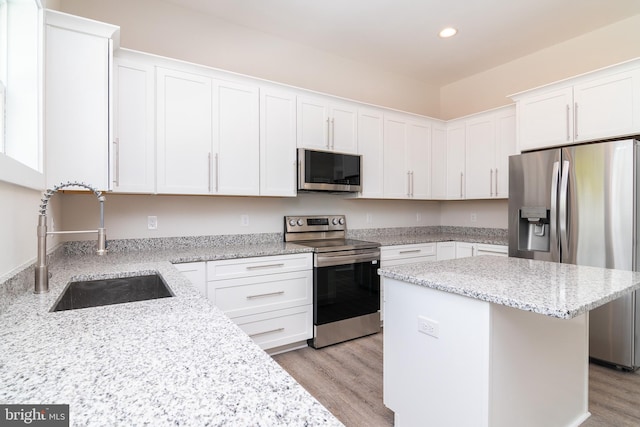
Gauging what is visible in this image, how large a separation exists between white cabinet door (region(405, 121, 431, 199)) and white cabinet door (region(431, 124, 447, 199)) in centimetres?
7

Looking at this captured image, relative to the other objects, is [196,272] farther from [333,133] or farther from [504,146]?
[504,146]

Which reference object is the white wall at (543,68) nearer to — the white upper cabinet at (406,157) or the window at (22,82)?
the white upper cabinet at (406,157)

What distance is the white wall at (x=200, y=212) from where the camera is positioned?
8.13ft

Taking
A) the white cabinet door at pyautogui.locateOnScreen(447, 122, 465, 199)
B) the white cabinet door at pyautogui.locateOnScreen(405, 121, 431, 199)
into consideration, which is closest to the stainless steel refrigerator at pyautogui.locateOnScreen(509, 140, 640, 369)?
the white cabinet door at pyautogui.locateOnScreen(447, 122, 465, 199)

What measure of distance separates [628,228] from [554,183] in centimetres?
58

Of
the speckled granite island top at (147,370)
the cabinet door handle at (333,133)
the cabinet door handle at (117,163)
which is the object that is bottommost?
the speckled granite island top at (147,370)

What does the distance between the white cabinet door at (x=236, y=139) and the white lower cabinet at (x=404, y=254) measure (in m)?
1.43

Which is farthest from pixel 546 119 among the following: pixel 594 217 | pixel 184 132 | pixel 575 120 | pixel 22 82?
pixel 22 82

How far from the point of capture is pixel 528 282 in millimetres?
1436

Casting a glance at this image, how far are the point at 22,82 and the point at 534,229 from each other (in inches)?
144

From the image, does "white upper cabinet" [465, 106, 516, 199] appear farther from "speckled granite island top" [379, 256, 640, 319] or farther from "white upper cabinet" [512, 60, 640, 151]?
"speckled granite island top" [379, 256, 640, 319]

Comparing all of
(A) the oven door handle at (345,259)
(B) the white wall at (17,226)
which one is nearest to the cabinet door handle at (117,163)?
(B) the white wall at (17,226)

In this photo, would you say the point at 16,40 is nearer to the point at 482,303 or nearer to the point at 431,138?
the point at 482,303

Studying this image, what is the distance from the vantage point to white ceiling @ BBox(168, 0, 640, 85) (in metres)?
2.75
